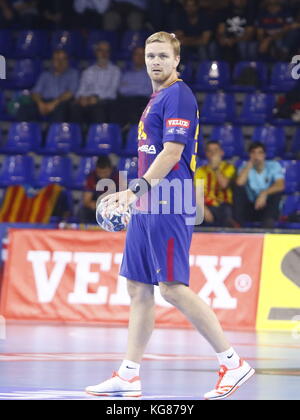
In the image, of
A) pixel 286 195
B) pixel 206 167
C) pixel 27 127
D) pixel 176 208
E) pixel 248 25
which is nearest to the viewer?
pixel 176 208

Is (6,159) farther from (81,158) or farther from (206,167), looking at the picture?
(206,167)

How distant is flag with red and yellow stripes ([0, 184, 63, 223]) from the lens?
15625mm

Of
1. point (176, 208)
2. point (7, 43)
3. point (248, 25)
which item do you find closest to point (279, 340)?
point (176, 208)

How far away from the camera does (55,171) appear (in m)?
16.9

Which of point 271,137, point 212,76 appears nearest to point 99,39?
point 212,76

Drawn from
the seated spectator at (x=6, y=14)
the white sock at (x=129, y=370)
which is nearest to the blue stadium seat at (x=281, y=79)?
the seated spectator at (x=6, y=14)

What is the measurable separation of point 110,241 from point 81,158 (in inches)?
183

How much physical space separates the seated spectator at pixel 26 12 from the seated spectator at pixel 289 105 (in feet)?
17.0

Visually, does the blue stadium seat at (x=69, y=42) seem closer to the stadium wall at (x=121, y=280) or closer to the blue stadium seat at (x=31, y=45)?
the blue stadium seat at (x=31, y=45)

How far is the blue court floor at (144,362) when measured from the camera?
22.5ft

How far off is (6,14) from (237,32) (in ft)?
14.9

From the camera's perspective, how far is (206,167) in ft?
48.9

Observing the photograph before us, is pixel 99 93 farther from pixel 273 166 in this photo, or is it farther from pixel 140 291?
pixel 140 291
